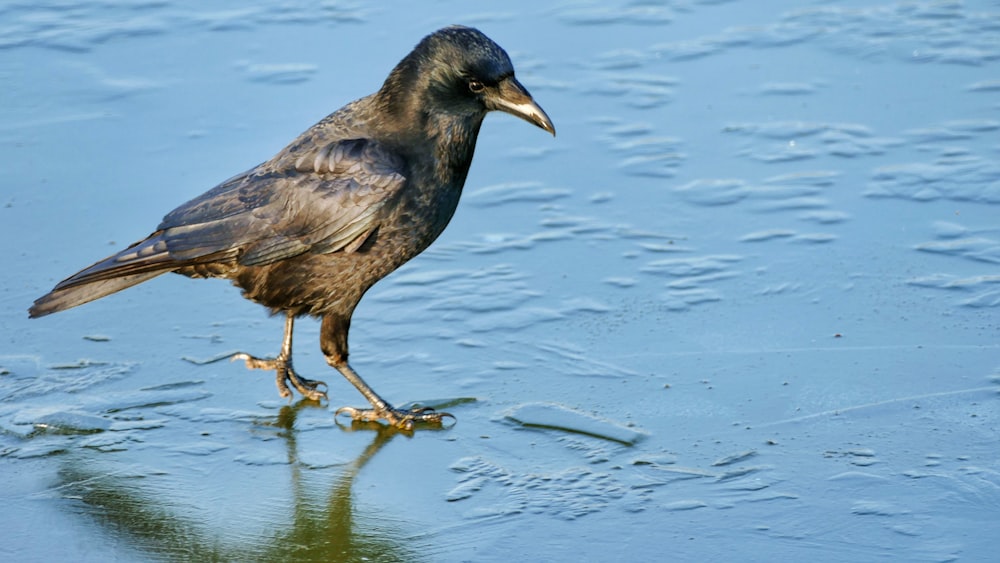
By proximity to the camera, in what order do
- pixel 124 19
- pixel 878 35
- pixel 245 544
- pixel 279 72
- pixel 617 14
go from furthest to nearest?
pixel 124 19
pixel 617 14
pixel 878 35
pixel 279 72
pixel 245 544

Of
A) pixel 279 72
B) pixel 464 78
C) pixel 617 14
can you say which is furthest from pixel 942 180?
pixel 279 72

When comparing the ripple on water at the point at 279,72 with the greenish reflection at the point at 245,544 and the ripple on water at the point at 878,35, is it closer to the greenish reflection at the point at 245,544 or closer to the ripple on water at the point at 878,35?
the ripple on water at the point at 878,35

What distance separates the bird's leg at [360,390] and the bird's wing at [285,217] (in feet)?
1.14

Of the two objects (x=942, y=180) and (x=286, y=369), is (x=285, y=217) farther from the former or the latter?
(x=942, y=180)

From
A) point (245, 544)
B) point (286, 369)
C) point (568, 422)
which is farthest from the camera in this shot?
point (286, 369)

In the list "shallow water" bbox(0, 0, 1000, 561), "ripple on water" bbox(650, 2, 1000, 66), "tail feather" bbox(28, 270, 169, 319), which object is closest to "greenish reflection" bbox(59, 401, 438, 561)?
"shallow water" bbox(0, 0, 1000, 561)

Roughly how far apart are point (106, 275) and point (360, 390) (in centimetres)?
111

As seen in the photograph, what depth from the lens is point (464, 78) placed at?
5418 mm

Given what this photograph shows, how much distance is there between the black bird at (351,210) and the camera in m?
5.39

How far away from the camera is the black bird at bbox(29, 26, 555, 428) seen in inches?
212

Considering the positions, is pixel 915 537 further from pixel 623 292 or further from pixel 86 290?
pixel 86 290

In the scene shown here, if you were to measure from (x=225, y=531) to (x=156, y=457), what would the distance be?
632 mm

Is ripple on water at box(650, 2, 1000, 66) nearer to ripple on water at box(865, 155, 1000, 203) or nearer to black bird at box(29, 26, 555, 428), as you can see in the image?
ripple on water at box(865, 155, 1000, 203)

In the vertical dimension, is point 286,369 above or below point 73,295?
below
